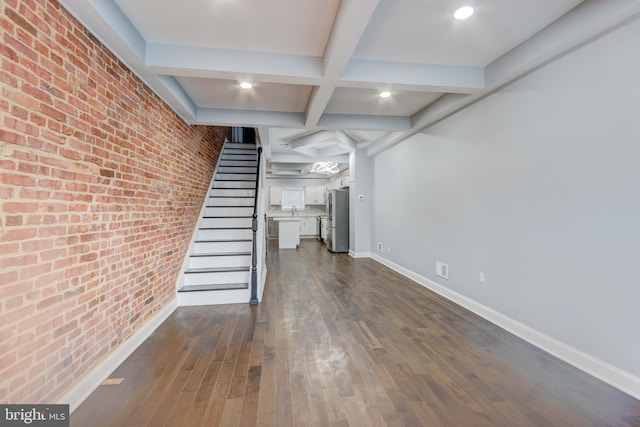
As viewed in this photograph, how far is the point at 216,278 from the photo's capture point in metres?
3.72

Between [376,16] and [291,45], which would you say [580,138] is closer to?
[376,16]

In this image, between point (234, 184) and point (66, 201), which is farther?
point (234, 184)

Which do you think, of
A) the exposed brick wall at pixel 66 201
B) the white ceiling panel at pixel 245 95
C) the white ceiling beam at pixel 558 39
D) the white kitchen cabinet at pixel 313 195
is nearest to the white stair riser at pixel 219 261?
the exposed brick wall at pixel 66 201

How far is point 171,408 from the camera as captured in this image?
1661mm

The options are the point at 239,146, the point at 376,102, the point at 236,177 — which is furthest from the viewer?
the point at 239,146

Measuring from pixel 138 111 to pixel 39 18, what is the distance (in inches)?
41.9

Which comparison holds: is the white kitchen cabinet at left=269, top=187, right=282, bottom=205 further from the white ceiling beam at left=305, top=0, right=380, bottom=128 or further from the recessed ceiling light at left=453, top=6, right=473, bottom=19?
the recessed ceiling light at left=453, top=6, right=473, bottom=19

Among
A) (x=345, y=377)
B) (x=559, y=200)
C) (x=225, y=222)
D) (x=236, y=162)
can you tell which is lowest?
(x=345, y=377)

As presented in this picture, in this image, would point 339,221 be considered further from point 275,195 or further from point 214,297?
point 214,297

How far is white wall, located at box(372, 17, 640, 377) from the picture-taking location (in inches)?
73.0

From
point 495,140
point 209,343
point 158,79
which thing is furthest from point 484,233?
point 158,79

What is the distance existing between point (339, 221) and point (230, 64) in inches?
209

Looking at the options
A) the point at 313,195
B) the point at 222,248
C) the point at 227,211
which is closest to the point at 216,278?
the point at 222,248

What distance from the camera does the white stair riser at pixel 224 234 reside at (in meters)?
4.26
